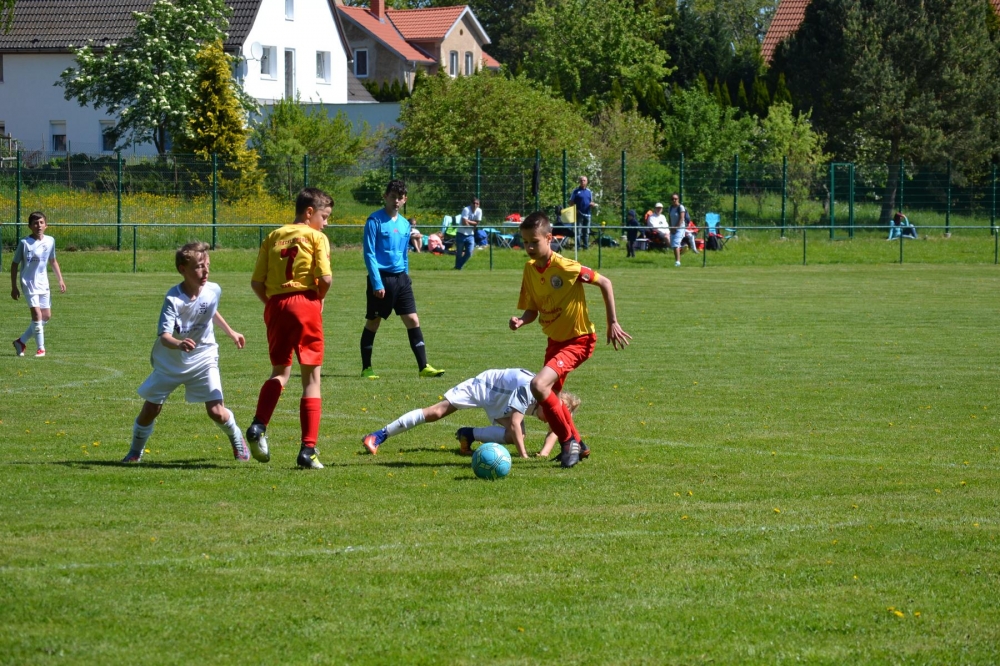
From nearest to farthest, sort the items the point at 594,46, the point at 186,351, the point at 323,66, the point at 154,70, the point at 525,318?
1. the point at 186,351
2. the point at 525,318
3. the point at 154,70
4. the point at 323,66
5. the point at 594,46

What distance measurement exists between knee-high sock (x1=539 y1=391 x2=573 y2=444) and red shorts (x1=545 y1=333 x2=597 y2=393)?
0.21m

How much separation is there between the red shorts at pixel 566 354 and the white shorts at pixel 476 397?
38 cm

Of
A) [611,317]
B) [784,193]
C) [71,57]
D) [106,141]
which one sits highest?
[71,57]

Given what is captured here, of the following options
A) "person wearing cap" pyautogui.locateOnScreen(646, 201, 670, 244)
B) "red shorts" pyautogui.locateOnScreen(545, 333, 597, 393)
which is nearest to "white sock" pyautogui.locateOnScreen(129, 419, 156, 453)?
"red shorts" pyautogui.locateOnScreen(545, 333, 597, 393)

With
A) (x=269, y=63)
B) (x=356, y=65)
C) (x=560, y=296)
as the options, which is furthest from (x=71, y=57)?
(x=560, y=296)

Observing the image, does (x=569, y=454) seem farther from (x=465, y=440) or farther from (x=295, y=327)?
(x=295, y=327)

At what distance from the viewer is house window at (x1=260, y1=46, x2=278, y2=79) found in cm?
5831

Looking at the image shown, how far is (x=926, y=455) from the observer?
901cm

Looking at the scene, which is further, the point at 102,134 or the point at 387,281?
the point at 102,134

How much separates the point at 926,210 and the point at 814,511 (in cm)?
3656

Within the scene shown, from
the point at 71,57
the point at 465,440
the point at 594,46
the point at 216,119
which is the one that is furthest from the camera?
the point at 594,46

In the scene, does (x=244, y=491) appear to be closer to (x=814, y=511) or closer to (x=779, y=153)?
(x=814, y=511)

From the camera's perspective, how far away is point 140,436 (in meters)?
8.44

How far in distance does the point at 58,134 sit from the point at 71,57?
135 inches
